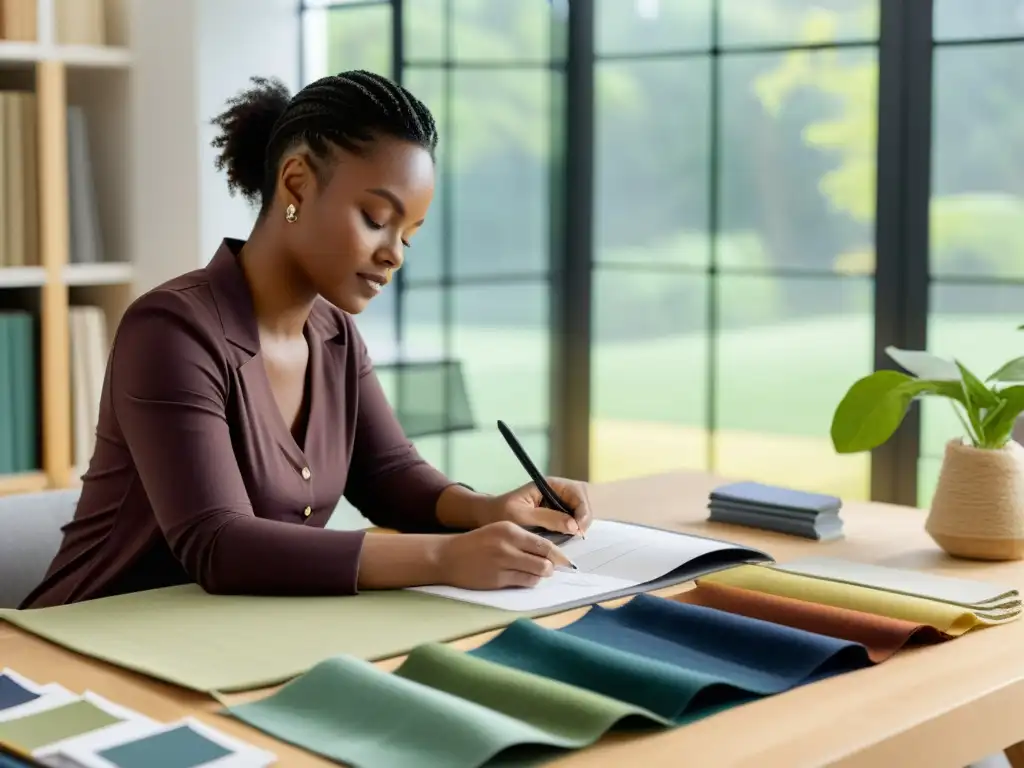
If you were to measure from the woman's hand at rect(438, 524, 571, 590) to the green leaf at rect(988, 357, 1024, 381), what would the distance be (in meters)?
0.66

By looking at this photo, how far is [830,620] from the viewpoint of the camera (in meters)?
1.54

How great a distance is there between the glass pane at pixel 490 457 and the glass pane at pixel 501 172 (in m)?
0.47

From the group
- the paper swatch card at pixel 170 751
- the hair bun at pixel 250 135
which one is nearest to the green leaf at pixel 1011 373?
the hair bun at pixel 250 135

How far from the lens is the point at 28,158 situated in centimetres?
319

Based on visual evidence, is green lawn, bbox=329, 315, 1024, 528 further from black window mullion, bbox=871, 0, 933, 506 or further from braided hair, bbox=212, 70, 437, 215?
braided hair, bbox=212, 70, 437, 215

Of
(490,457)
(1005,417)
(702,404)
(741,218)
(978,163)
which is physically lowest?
(490,457)

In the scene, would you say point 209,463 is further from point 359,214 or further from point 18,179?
point 18,179

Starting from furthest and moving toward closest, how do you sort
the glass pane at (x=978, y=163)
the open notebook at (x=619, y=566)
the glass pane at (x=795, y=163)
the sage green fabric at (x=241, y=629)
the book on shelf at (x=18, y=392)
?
the glass pane at (x=795, y=163)
the glass pane at (x=978, y=163)
the book on shelf at (x=18, y=392)
the open notebook at (x=619, y=566)
the sage green fabric at (x=241, y=629)

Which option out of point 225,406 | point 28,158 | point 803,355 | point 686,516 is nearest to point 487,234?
point 803,355

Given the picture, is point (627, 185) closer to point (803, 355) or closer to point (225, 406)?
point (803, 355)

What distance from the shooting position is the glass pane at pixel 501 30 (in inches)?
160

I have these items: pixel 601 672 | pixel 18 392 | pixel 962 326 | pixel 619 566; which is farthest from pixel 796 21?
pixel 601 672

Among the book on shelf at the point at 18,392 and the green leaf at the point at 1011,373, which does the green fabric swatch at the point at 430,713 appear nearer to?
the green leaf at the point at 1011,373

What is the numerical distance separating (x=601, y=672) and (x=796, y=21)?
3012 mm
